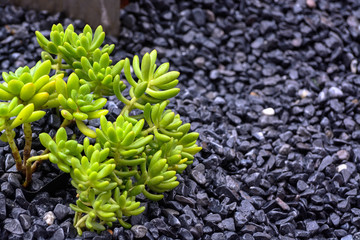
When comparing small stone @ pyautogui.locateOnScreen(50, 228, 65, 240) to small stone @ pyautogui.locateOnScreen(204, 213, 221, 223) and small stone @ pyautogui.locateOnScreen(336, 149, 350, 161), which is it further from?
small stone @ pyautogui.locateOnScreen(336, 149, 350, 161)

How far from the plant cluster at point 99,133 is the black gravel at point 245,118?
0.14 metres

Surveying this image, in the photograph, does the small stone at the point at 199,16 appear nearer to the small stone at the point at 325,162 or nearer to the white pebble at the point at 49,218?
the small stone at the point at 325,162

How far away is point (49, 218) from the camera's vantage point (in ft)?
6.05

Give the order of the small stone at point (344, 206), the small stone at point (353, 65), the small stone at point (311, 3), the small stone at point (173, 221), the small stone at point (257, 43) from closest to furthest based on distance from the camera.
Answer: the small stone at point (173, 221)
the small stone at point (344, 206)
the small stone at point (353, 65)
the small stone at point (257, 43)
the small stone at point (311, 3)

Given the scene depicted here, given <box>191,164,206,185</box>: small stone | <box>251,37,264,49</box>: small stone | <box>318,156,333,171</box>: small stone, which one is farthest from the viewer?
<box>251,37,264,49</box>: small stone

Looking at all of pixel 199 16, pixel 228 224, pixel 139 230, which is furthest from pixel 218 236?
pixel 199 16

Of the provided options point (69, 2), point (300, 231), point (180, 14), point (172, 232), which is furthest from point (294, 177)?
point (69, 2)

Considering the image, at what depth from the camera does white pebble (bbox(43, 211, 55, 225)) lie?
1837 mm

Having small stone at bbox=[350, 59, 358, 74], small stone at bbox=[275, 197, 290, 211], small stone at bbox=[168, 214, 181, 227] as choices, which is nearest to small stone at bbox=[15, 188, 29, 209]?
small stone at bbox=[168, 214, 181, 227]

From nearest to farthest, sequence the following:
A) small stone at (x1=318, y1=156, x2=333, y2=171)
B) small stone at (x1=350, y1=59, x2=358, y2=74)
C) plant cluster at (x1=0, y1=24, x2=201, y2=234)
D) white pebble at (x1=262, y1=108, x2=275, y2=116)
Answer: plant cluster at (x1=0, y1=24, x2=201, y2=234) < small stone at (x1=318, y1=156, x2=333, y2=171) < white pebble at (x1=262, y1=108, x2=275, y2=116) < small stone at (x1=350, y1=59, x2=358, y2=74)

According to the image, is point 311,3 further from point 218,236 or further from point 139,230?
point 139,230

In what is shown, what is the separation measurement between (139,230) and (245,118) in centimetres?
118

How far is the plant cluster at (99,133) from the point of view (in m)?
1.68

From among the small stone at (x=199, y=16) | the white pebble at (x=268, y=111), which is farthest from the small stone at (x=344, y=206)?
the small stone at (x=199, y=16)
